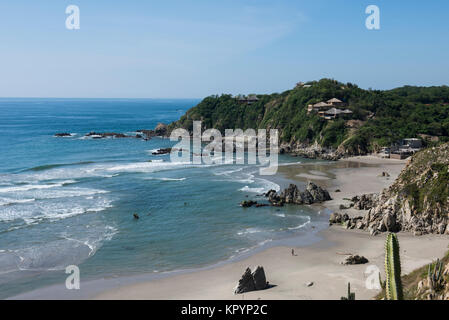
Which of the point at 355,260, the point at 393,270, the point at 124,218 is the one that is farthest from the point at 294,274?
the point at 124,218

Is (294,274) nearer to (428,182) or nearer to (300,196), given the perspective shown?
(428,182)

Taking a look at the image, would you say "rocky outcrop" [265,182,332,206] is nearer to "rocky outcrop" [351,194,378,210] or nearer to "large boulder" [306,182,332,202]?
"large boulder" [306,182,332,202]

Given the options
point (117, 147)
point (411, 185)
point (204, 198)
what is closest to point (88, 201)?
point (204, 198)

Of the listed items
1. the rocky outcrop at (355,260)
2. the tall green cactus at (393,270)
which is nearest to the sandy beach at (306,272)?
the rocky outcrop at (355,260)

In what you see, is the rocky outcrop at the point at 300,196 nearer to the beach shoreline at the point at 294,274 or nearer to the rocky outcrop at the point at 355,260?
the beach shoreline at the point at 294,274
